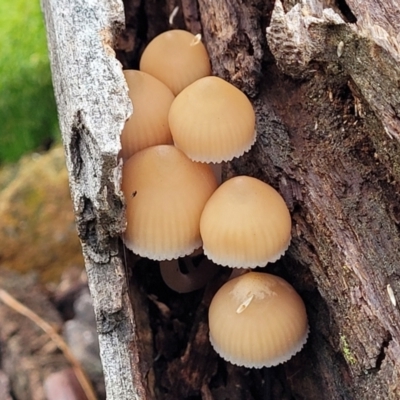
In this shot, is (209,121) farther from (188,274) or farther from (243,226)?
(188,274)

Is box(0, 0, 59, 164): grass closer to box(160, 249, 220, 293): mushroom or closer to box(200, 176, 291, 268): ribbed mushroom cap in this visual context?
box(160, 249, 220, 293): mushroom

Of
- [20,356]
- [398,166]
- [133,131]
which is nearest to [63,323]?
[20,356]

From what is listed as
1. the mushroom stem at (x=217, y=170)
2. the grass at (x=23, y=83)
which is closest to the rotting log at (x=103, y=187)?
the mushroom stem at (x=217, y=170)

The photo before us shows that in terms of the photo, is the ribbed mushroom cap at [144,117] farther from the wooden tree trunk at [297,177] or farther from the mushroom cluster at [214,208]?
the wooden tree trunk at [297,177]

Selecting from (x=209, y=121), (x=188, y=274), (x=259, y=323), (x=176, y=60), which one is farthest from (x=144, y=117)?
(x=259, y=323)

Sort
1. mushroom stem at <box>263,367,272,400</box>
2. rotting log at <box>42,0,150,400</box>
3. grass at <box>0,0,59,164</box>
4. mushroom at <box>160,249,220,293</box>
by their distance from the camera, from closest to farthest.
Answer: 1. rotting log at <box>42,0,150,400</box>
2. mushroom stem at <box>263,367,272,400</box>
3. mushroom at <box>160,249,220,293</box>
4. grass at <box>0,0,59,164</box>

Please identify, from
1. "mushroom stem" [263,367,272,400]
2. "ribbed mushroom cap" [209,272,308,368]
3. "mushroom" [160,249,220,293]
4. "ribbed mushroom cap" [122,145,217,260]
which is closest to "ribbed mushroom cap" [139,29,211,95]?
"ribbed mushroom cap" [122,145,217,260]
